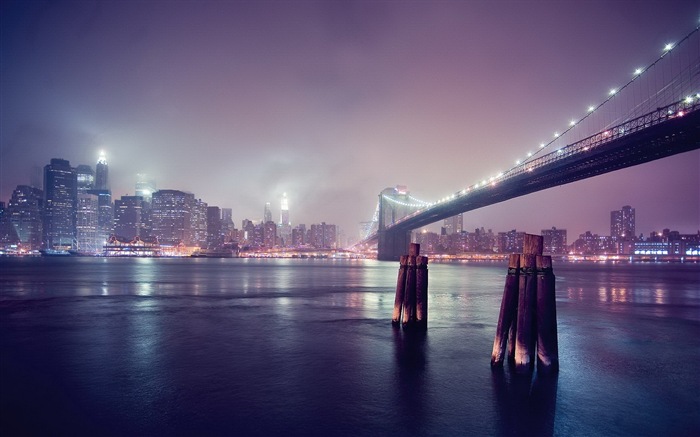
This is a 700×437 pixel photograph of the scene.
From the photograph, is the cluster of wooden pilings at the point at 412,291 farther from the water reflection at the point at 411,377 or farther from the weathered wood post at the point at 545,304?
the weathered wood post at the point at 545,304

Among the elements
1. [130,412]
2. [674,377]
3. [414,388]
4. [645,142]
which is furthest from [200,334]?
[645,142]

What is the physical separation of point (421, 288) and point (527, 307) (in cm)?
602

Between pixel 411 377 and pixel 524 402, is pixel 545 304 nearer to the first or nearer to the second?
pixel 524 402

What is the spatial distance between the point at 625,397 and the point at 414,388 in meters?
4.45

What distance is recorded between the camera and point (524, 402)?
8.95 meters

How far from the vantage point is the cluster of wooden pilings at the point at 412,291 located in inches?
589

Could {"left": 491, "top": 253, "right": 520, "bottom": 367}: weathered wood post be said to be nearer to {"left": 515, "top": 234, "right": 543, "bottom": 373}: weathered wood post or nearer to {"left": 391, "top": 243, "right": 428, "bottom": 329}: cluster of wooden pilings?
{"left": 515, "top": 234, "right": 543, "bottom": 373}: weathered wood post

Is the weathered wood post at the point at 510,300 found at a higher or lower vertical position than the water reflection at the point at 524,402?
higher

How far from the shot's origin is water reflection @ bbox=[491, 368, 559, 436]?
311 inches

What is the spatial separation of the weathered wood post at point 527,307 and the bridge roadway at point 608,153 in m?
29.2

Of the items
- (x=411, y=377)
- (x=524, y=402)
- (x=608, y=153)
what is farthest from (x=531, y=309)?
(x=608, y=153)

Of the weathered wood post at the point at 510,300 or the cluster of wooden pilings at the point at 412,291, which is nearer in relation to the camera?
the weathered wood post at the point at 510,300

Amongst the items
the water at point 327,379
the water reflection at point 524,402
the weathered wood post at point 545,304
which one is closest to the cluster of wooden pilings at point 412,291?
the water at point 327,379

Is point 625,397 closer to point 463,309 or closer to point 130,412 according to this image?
point 130,412
